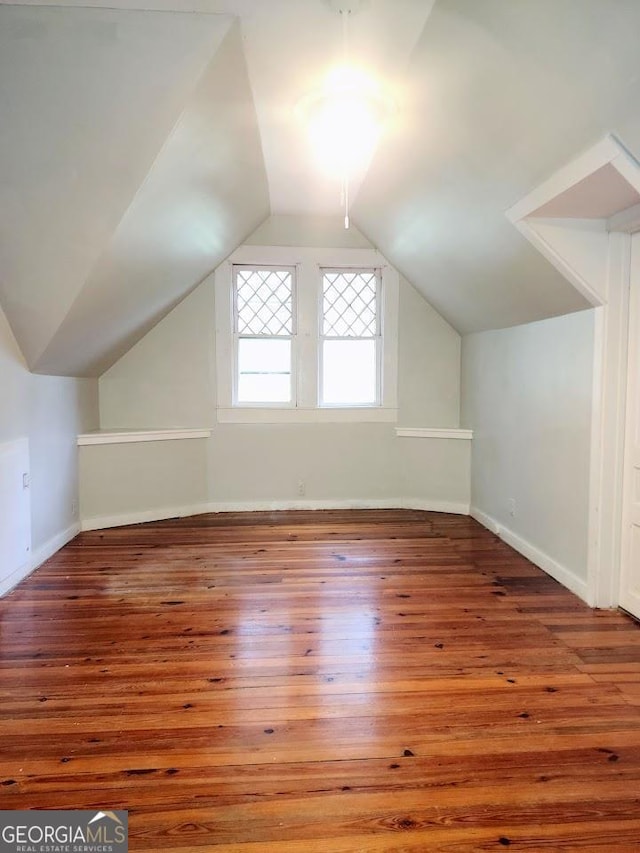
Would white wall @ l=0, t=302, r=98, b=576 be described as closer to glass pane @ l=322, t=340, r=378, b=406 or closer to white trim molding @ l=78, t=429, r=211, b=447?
white trim molding @ l=78, t=429, r=211, b=447

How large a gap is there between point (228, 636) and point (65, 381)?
252 centimetres

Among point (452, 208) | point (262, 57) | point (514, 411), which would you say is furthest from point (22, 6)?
point (514, 411)

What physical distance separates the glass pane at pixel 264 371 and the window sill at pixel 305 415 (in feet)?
0.43

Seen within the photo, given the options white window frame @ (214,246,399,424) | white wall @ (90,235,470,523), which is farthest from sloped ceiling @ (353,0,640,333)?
white wall @ (90,235,470,523)

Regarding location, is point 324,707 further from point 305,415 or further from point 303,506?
point 305,415

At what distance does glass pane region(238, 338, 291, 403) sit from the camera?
4.56 metres

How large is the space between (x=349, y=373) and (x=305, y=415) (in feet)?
2.04

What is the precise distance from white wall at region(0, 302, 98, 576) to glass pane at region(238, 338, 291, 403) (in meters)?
1.42

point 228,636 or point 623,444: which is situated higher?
point 623,444

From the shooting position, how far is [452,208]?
9.55 ft

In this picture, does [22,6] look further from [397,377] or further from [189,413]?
[397,377]
